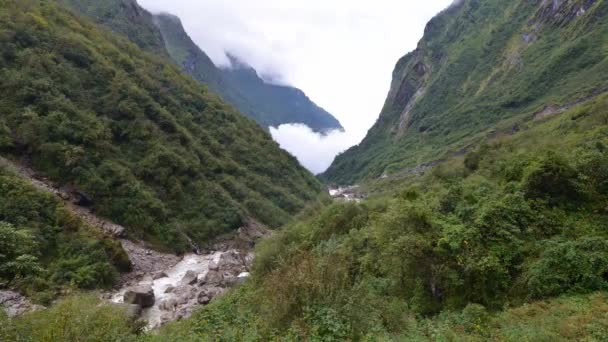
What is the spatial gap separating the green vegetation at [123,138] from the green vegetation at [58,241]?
9286 mm

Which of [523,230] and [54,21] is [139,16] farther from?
[523,230]

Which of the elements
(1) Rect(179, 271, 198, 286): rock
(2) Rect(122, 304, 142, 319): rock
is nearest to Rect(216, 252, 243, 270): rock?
(1) Rect(179, 271, 198, 286): rock

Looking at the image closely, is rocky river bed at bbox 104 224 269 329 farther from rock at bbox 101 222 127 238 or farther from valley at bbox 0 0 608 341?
rock at bbox 101 222 127 238

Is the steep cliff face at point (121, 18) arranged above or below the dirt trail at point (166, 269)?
above

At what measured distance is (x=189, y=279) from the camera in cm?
4297

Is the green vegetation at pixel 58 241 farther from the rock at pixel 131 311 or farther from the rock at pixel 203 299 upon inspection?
the rock at pixel 203 299

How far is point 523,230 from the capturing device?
59.6 ft

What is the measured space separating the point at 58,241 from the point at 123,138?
30.0 metres

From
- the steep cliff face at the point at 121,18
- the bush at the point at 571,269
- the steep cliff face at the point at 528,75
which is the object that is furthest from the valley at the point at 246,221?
the steep cliff face at the point at 121,18

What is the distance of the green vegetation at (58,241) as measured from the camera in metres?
37.3

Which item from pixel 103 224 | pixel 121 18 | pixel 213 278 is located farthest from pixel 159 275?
pixel 121 18

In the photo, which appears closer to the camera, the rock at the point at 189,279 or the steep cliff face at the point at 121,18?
the rock at the point at 189,279

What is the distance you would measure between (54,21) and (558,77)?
496 ft

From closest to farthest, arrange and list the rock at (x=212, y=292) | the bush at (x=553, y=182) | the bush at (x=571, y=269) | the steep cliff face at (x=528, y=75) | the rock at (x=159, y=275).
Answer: the bush at (x=571, y=269), the bush at (x=553, y=182), the rock at (x=212, y=292), the rock at (x=159, y=275), the steep cliff face at (x=528, y=75)
